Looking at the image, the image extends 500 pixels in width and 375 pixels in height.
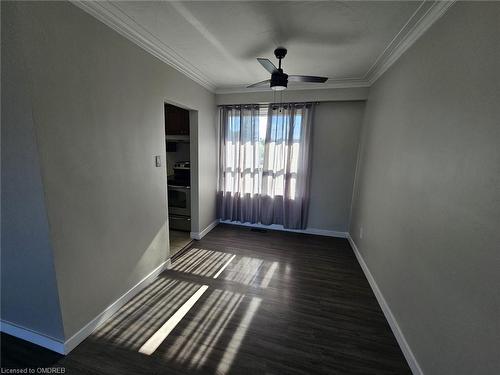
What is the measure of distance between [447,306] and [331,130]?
2.95 meters

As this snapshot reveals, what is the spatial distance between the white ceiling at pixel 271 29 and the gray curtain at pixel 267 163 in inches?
39.7

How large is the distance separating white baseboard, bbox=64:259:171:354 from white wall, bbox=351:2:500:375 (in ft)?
8.39

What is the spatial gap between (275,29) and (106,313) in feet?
9.96

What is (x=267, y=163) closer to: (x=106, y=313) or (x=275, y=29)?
(x=275, y=29)

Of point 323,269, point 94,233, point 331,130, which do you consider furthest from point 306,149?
point 94,233

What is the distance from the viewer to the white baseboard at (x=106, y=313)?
161 centimetres

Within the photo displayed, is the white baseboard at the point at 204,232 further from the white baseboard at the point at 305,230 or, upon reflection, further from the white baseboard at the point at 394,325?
the white baseboard at the point at 394,325

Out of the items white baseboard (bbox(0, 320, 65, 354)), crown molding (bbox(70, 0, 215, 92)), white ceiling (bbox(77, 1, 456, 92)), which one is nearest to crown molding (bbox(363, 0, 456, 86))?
white ceiling (bbox(77, 1, 456, 92))

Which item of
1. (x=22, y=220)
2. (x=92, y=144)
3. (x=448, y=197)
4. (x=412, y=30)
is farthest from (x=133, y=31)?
(x=448, y=197)

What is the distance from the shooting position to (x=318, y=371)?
1509 millimetres

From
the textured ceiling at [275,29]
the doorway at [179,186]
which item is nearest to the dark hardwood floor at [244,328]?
the doorway at [179,186]

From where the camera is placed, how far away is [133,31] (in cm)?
188

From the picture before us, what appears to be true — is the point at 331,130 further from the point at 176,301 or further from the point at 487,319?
the point at 176,301

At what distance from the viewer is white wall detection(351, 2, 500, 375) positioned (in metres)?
1.01
